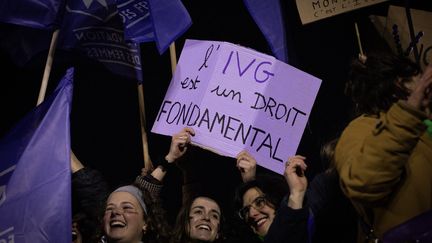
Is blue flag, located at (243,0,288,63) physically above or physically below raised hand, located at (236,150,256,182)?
above

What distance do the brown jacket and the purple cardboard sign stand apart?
3.63 ft

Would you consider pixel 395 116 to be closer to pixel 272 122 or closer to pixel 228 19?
pixel 272 122

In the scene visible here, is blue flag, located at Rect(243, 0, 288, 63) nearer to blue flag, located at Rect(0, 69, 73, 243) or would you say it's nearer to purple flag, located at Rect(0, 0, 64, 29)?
purple flag, located at Rect(0, 0, 64, 29)

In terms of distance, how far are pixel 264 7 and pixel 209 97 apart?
771 mm

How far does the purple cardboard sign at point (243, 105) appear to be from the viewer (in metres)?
2.98

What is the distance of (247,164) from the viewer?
2916 mm

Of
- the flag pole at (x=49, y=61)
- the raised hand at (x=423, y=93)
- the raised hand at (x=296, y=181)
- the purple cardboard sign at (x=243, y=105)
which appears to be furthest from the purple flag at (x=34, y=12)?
the raised hand at (x=423, y=93)

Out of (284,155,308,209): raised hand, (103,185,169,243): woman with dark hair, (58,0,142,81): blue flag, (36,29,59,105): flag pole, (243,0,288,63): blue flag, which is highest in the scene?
(243,0,288,63): blue flag

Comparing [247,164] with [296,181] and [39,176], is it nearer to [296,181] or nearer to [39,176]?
[296,181]

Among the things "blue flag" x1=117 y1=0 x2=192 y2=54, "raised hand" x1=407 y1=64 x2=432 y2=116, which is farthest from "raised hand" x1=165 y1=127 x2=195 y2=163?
"raised hand" x1=407 y1=64 x2=432 y2=116

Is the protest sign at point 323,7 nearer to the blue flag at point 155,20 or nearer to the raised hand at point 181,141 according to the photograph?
the blue flag at point 155,20

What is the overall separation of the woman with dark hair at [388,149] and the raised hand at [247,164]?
994mm

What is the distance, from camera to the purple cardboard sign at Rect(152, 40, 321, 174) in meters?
2.98

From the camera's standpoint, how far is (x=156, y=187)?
314 centimetres
